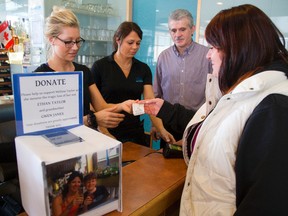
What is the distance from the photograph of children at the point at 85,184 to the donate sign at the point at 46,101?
0.20 metres

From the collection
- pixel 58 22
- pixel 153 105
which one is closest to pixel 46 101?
pixel 153 105

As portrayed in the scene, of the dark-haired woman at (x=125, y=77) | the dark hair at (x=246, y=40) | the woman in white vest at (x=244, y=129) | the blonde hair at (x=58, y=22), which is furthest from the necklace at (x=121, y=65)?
the dark hair at (x=246, y=40)

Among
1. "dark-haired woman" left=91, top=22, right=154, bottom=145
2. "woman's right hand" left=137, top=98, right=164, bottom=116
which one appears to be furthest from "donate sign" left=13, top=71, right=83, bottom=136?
"dark-haired woman" left=91, top=22, right=154, bottom=145

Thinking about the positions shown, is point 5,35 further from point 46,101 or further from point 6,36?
point 46,101

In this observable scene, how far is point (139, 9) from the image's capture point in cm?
424

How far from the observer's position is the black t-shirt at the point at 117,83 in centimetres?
212

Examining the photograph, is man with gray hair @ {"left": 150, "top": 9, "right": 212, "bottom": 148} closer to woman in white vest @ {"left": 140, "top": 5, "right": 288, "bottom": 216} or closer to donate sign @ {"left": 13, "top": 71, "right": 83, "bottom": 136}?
woman in white vest @ {"left": 140, "top": 5, "right": 288, "bottom": 216}

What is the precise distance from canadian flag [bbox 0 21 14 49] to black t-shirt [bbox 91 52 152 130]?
131 cm

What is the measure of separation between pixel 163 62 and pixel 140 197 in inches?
72.8

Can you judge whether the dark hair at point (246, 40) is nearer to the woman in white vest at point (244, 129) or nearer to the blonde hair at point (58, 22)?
the woman in white vest at point (244, 129)

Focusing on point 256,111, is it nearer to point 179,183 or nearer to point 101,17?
point 179,183

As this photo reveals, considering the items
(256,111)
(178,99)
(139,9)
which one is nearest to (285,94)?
(256,111)

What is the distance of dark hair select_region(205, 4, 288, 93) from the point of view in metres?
0.88

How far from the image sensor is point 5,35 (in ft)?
9.52
